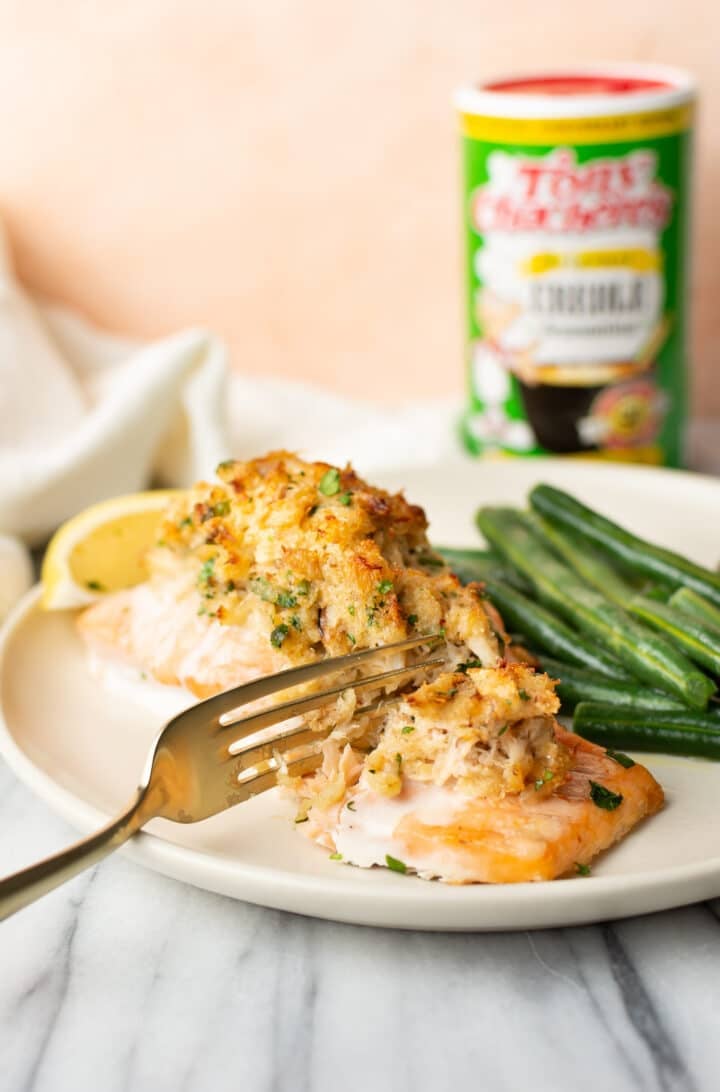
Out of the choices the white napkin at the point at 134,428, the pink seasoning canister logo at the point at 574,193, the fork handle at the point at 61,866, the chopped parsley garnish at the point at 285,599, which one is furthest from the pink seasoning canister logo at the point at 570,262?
the fork handle at the point at 61,866

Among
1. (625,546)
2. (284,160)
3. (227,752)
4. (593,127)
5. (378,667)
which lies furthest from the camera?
(284,160)

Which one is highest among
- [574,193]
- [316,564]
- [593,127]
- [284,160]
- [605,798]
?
[593,127]

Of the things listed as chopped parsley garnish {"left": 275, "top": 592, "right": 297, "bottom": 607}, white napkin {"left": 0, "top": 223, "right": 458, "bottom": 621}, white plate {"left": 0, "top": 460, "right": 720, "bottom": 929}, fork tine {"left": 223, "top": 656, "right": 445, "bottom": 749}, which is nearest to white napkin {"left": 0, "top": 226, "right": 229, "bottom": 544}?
white napkin {"left": 0, "top": 223, "right": 458, "bottom": 621}

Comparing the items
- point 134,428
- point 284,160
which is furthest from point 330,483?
point 284,160

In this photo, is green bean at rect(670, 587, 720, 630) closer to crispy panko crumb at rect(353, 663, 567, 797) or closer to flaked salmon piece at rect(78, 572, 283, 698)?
crispy panko crumb at rect(353, 663, 567, 797)

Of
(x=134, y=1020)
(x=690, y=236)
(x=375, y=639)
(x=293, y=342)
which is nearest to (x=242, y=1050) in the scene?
(x=134, y=1020)

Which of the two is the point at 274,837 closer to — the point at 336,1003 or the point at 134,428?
the point at 336,1003

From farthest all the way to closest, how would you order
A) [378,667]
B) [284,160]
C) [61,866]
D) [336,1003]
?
[284,160]
[378,667]
[336,1003]
[61,866]

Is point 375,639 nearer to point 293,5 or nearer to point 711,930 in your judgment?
point 711,930
